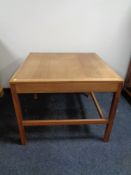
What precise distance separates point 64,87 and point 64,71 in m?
0.19

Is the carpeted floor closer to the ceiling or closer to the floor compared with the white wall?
closer to the floor

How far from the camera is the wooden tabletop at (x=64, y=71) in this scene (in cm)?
103

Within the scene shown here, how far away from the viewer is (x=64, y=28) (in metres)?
1.76

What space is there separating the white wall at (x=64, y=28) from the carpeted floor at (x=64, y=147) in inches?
29.7

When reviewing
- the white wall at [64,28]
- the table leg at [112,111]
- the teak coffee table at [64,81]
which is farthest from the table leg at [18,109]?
the white wall at [64,28]

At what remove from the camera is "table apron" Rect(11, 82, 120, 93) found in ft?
3.33

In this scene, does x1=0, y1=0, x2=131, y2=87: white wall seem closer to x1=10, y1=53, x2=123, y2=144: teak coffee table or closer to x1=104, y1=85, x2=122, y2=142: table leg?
x1=10, y1=53, x2=123, y2=144: teak coffee table

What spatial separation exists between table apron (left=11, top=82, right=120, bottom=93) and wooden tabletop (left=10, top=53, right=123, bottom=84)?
29mm

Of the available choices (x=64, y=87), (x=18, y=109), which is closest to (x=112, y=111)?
(x=64, y=87)

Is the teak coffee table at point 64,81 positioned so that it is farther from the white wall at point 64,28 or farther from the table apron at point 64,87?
the white wall at point 64,28

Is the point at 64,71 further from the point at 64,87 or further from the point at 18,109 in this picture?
the point at 18,109

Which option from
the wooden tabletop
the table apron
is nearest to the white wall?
the wooden tabletop

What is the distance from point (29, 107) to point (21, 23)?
103cm

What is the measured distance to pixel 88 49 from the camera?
190cm
